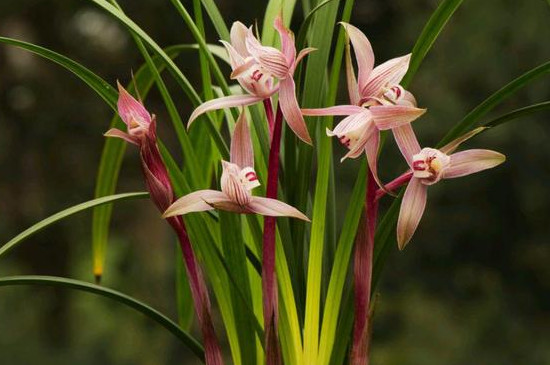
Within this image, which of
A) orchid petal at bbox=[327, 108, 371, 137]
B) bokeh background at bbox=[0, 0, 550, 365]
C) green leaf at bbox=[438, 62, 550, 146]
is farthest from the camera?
bokeh background at bbox=[0, 0, 550, 365]

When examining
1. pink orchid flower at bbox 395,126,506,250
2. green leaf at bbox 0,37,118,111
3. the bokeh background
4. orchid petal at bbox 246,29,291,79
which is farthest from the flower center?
the bokeh background

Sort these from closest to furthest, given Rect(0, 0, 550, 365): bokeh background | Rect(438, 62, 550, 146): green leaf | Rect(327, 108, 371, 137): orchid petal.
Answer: Rect(327, 108, 371, 137): orchid petal < Rect(438, 62, 550, 146): green leaf < Rect(0, 0, 550, 365): bokeh background

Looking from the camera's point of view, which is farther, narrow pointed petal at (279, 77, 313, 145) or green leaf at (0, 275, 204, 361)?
green leaf at (0, 275, 204, 361)

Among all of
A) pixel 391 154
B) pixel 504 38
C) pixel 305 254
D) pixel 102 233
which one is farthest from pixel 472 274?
pixel 305 254

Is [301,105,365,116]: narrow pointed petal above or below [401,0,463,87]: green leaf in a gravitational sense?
below

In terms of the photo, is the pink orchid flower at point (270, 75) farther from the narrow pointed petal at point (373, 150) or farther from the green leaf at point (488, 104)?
the green leaf at point (488, 104)

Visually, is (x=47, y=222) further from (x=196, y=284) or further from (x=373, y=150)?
(x=373, y=150)

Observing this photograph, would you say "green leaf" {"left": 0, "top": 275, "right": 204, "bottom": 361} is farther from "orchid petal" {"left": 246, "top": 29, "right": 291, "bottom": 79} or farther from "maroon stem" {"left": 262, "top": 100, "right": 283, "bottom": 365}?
"orchid petal" {"left": 246, "top": 29, "right": 291, "bottom": 79}
